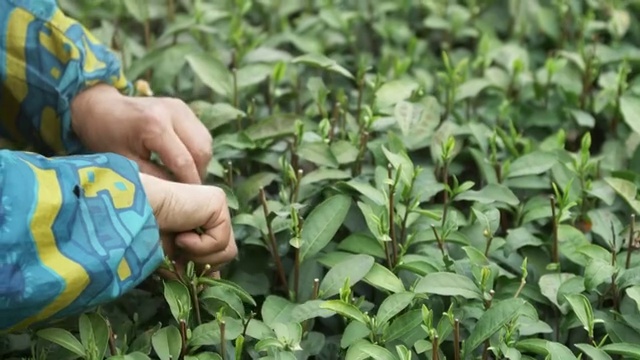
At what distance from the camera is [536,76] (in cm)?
188

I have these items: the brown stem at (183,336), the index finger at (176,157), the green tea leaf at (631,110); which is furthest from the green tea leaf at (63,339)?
the green tea leaf at (631,110)

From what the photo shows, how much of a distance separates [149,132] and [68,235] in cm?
30

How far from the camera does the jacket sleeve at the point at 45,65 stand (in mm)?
1537

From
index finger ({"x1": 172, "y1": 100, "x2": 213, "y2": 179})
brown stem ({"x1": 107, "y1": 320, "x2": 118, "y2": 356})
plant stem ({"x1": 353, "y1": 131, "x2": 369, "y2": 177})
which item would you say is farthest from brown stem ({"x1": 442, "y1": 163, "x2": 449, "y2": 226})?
brown stem ({"x1": 107, "y1": 320, "x2": 118, "y2": 356})

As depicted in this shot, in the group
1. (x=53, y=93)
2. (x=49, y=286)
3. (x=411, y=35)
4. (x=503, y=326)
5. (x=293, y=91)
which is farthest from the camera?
(x=411, y=35)

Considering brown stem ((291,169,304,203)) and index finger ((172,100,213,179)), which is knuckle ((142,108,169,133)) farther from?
brown stem ((291,169,304,203))

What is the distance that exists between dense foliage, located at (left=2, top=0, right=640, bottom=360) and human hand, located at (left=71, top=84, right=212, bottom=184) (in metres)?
0.09

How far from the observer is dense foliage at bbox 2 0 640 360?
4.18ft

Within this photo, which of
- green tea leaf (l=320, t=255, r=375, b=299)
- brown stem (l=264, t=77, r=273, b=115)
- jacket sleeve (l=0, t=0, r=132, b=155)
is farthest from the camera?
brown stem (l=264, t=77, r=273, b=115)

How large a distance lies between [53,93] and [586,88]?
880mm

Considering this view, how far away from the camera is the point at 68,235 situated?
1157 mm

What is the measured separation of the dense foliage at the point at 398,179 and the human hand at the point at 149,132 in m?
0.09

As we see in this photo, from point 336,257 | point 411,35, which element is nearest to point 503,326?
point 336,257

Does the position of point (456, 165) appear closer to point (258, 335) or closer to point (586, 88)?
point (586, 88)
